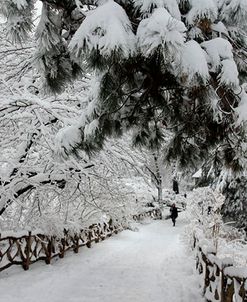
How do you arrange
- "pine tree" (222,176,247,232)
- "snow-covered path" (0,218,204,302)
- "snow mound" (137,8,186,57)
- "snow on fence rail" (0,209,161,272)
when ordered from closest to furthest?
"snow mound" (137,8,186,57) → "snow-covered path" (0,218,204,302) → "snow on fence rail" (0,209,161,272) → "pine tree" (222,176,247,232)

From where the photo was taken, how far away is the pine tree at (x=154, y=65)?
8.65ft

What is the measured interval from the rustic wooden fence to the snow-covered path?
576 mm

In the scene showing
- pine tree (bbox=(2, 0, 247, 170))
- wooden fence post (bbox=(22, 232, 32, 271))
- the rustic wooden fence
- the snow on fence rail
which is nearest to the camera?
pine tree (bbox=(2, 0, 247, 170))

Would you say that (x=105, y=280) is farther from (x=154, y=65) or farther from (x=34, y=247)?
(x=154, y=65)

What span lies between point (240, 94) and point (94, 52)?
161 centimetres

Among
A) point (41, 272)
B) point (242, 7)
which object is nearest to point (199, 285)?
point (41, 272)

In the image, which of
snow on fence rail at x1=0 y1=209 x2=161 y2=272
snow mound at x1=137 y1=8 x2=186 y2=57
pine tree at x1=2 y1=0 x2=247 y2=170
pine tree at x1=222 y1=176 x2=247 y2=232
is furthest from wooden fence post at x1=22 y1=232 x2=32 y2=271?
pine tree at x1=222 y1=176 x2=247 y2=232

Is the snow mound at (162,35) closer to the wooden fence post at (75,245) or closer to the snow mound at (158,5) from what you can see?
the snow mound at (158,5)

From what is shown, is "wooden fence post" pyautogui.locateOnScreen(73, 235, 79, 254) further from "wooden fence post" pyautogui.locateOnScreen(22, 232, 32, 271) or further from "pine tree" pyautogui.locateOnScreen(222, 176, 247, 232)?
"pine tree" pyautogui.locateOnScreen(222, 176, 247, 232)

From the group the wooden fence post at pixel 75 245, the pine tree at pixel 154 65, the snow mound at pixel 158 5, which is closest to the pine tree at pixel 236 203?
the wooden fence post at pixel 75 245

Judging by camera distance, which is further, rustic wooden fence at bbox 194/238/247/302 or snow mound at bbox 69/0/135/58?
rustic wooden fence at bbox 194/238/247/302

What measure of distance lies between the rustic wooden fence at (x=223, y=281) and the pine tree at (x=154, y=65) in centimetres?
167

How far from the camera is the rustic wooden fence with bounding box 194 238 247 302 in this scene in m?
5.58

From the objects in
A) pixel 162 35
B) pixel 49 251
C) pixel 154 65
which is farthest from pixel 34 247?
pixel 162 35
